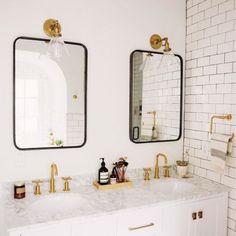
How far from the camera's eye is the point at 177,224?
197 centimetres

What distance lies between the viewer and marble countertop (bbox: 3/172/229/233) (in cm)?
160

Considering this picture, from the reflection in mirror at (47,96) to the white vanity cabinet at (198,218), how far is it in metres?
0.87

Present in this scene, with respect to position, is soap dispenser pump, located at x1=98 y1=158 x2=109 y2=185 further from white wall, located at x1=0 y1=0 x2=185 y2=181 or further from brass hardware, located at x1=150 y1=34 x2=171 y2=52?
brass hardware, located at x1=150 y1=34 x2=171 y2=52

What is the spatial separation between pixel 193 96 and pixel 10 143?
1597mm

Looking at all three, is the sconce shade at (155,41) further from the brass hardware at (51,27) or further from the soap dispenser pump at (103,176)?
the soap dispenser pump at (103,176)

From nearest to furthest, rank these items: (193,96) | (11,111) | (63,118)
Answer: (11,111)
(63,118)
(193,96)

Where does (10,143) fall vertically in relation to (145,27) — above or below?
below

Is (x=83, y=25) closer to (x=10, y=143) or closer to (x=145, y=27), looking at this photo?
(x=145, y=27)

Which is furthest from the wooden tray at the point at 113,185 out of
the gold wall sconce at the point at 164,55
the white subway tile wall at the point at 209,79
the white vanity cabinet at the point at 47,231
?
the gold wall sconce at the point at 164,55

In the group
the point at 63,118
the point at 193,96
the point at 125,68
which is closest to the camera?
the point at 63,118

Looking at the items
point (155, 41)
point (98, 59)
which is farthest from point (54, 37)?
point (155, 41)

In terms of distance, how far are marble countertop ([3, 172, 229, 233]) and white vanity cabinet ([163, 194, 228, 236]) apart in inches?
2.6

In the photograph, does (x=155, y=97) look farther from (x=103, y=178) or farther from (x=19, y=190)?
(x=19, y=190)

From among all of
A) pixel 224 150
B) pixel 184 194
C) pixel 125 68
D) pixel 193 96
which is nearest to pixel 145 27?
pixel 125 68
